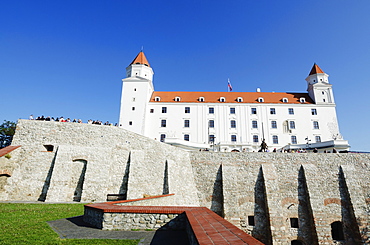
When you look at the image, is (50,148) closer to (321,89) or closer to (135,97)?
(135,97)

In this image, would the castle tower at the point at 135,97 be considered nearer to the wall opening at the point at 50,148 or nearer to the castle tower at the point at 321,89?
the wall opening at the point at 50,148

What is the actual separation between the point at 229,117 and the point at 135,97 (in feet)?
56.6

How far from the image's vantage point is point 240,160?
22.5m

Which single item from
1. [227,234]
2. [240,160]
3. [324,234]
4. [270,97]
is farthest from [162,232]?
[270,97]

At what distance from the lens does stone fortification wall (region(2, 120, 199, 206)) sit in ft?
56.6

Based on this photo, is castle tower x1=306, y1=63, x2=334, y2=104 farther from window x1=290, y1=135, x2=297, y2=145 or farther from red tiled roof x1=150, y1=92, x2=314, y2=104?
window x1=290, y1=135, x2=297, y2=145

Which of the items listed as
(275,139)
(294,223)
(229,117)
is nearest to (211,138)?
(229,117)

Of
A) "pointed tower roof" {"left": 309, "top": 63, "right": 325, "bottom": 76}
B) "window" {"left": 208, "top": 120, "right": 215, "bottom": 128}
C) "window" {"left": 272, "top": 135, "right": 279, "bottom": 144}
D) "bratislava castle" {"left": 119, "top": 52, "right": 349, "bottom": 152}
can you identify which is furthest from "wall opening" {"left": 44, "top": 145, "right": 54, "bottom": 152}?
"pointed tower roof" {"left": 309, "top": 63, "right": 325, "bottom": 76}

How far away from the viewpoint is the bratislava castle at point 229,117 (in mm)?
35500

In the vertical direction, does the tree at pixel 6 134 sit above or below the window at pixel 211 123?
below

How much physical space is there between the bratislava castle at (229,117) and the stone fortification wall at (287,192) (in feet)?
37.2

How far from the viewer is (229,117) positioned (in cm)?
3750

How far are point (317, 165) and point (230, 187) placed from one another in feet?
33.5

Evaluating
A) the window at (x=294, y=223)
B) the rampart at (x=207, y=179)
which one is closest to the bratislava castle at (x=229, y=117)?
the rampart at (x=207, y=179)
